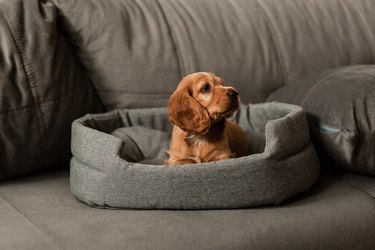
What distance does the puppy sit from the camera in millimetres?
1368

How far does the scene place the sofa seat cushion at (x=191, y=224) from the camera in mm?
1125

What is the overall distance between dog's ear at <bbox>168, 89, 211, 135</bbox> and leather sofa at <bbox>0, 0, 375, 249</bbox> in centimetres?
23

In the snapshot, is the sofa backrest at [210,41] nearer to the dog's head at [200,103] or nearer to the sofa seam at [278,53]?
the sofa seam at [278,53]

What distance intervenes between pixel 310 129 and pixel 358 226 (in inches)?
14.4

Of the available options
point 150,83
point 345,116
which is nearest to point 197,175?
point 345,116

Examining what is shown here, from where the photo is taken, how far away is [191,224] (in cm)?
118

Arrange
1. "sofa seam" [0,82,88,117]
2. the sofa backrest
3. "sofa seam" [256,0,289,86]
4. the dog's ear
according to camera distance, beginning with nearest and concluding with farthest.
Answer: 1. the dog's ear
2. "sofa seam" [0,82,88,117]
3. the sofa backrest
4. "sofa seam" [256,0,289,86]

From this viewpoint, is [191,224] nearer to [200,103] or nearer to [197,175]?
[197,175]

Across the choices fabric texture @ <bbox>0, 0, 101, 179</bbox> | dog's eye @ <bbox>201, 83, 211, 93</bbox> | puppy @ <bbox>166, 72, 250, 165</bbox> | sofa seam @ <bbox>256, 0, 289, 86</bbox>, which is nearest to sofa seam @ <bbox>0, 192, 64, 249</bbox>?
fabric texture @ <bbox>0, 0, 101, 179</bbox>

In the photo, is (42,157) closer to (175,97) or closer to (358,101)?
(175,97)

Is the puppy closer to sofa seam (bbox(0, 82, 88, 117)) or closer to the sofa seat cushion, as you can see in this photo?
the sofa seat cushion

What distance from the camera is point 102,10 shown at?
172 cm

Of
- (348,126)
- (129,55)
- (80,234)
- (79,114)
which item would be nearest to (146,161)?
(79,114)

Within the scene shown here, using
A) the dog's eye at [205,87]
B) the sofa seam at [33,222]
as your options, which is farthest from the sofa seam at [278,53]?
the sofa seam at [33,222]
